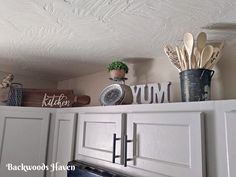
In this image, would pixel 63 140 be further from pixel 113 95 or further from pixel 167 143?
pixel 167 143

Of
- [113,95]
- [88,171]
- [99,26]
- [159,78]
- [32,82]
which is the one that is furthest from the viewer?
[32,82]

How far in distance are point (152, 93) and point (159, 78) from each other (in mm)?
225

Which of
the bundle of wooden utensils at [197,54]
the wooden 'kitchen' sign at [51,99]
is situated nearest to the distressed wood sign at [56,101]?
the wooden 'kitchen' sign at [51,99]

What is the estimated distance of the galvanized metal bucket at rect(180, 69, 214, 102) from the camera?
2.80ft

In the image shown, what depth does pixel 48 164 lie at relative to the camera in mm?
1532

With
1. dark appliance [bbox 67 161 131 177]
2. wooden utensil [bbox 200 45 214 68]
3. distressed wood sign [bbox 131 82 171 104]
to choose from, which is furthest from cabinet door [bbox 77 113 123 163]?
wooden utensil [bbox 200 45 214 68]

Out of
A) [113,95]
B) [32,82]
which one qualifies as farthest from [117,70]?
[32,82]

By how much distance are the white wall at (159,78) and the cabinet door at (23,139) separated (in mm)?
481

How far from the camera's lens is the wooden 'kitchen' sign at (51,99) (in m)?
1.65

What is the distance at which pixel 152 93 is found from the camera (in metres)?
1.14

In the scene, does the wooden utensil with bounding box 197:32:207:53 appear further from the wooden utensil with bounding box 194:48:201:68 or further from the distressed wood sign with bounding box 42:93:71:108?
the distressed wood sign with bounding box 42:93:71:108

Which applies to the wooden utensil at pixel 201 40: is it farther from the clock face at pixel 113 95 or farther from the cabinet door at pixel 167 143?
the clock face at pixel 113 95

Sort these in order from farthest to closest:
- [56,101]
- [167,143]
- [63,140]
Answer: [56,101] → [63,140] → [167,143]

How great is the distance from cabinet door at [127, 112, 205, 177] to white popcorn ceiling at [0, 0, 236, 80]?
0.40m
